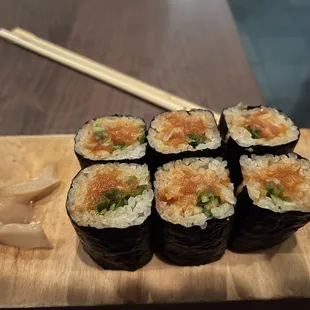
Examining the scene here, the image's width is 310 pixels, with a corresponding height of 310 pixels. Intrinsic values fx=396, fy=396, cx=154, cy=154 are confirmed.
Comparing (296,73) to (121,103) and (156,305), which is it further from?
(156,305)

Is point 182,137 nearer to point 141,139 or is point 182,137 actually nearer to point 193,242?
point 141,139

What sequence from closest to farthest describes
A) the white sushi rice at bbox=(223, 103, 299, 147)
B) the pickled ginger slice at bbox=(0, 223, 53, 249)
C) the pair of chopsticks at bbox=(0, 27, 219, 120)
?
the pickled ginger slice at bbox=(0, 223, 53, 249) < the white sushi rice at bbox=(223, 103, 299, 147) < the pair of chopsticks at bbox=(0, 27, 219, 120)

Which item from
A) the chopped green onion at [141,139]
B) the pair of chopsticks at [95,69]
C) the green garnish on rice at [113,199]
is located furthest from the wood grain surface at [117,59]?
the green garnish on rice at [113,199]

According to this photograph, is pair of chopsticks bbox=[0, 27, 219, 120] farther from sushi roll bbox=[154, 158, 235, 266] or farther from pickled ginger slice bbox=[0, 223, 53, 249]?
pickled ginger slice bbox=[0, 223, 53, 249]

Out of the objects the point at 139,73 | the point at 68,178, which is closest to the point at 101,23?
the point at 139,73

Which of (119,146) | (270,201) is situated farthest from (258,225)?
(119,146)

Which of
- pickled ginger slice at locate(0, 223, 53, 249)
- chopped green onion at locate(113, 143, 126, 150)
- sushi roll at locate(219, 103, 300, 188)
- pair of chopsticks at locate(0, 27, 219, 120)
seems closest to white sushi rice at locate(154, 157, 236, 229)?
sushi roll at locate(219, 103, 300, 188)
